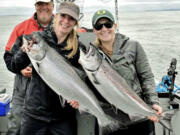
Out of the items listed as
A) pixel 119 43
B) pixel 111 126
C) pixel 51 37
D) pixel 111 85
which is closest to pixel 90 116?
pixel 111 126

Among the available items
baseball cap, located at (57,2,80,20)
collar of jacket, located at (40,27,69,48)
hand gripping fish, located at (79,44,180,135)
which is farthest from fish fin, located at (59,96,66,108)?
baseball cap, located at (57,2,80,20)

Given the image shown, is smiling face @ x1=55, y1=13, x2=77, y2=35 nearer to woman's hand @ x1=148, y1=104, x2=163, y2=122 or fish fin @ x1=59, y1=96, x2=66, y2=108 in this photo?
fish fin @ x1=59, y1=96, x2=66, y2=108

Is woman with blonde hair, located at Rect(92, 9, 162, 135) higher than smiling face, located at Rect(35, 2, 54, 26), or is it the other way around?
smiling face, located at Rect(35, 2, 54, 26)

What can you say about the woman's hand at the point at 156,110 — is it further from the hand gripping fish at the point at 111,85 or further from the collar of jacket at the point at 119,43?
the collar of jacket at the point at 119,43

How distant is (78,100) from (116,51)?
0.68 metres

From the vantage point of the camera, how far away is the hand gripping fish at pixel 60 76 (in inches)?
95.5

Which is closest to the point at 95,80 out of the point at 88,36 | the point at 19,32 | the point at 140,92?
the point at 140,92

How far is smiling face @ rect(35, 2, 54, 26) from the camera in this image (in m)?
3.34

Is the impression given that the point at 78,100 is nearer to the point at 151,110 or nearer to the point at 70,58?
the point at 70,58

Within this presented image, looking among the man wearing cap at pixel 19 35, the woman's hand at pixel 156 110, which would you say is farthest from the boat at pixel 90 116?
the woman's hand at pixel 156 110

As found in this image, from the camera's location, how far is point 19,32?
10.7ft

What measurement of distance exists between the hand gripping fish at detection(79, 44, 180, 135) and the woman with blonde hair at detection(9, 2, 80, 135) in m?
0.29

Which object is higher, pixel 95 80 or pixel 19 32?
pixel 19 32

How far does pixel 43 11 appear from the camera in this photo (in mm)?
3357
